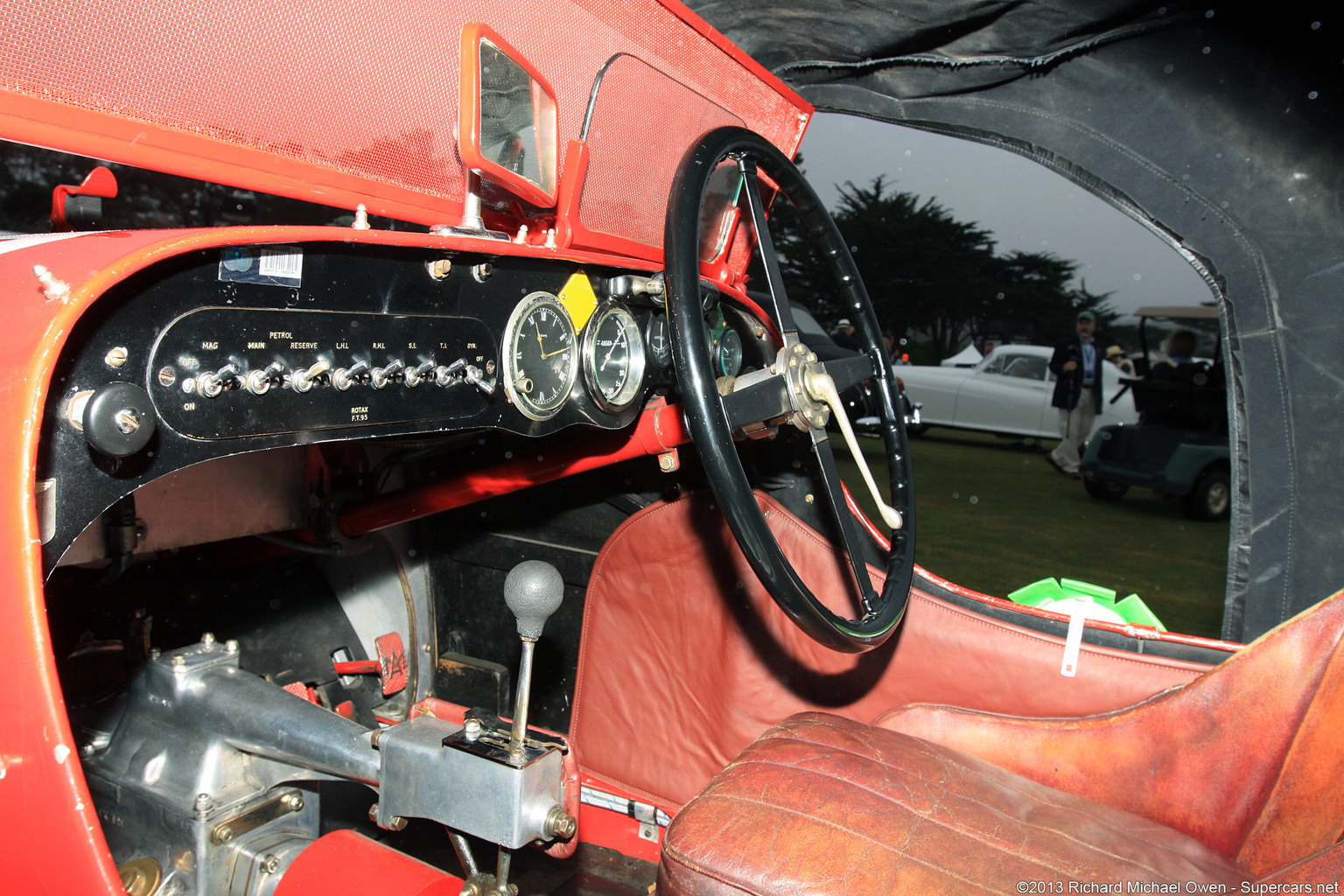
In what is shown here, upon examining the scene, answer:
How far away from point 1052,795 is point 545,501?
1.23 m

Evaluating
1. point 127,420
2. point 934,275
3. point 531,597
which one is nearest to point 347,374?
point 127,420

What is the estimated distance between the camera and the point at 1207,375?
6.03 metres

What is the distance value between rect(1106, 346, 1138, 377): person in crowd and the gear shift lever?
7784 mm

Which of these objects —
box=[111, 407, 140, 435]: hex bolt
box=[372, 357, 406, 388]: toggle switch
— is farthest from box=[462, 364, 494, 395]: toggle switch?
box=[111, 407, 140, 435]: hex bolt

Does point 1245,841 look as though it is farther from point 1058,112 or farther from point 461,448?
point 461,448

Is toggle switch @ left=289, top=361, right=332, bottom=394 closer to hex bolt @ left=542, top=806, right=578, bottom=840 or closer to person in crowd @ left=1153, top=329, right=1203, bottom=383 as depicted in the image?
hex bolt @ left=542, top=806, right=578, bottom=840

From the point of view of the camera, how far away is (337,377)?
0.94m

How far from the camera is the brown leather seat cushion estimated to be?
1007mm

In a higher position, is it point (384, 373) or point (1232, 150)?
point (1232, 150)

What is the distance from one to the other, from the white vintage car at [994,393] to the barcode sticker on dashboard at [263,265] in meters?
8.53

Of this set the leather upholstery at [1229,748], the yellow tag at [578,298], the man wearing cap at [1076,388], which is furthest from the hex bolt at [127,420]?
the man wearing cap at [1076,388]

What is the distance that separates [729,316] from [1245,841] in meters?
1.21

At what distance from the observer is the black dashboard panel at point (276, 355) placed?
0.74m

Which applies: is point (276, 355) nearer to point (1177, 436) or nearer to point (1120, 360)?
point (1177, 436)
